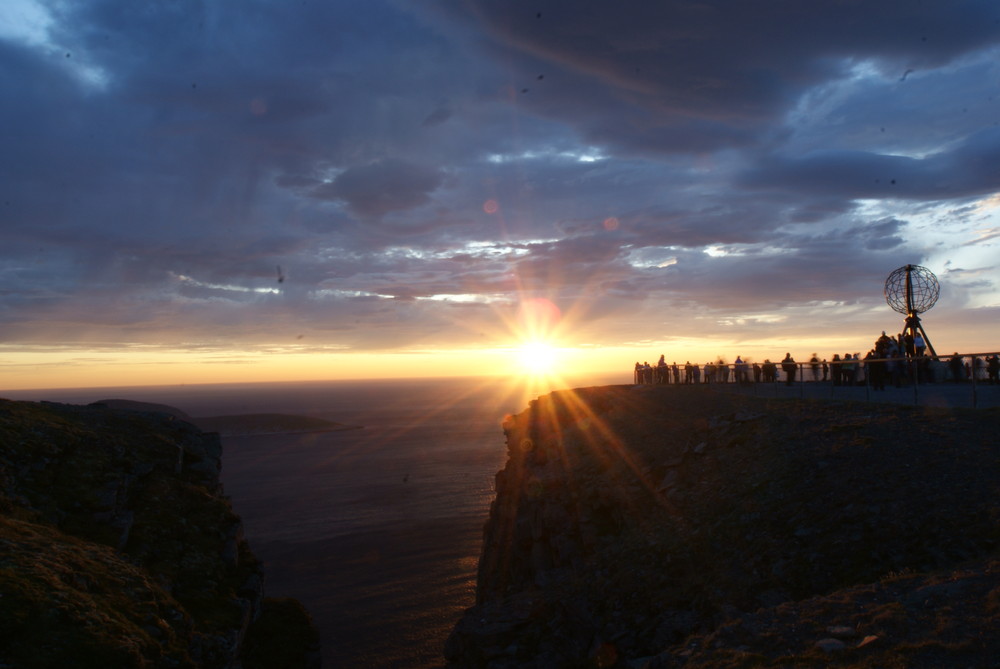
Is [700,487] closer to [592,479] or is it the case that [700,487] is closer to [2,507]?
[592,479]

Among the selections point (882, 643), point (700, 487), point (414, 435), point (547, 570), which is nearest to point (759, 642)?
point (882, 643)

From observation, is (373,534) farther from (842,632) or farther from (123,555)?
(842,632)

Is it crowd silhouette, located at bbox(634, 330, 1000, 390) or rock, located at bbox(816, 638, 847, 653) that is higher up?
crowd silhouette, located at bbox(634, 330, 1000, 390)

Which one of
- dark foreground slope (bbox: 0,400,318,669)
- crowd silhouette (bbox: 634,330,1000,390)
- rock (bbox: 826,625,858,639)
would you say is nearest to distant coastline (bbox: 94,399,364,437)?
crowd silhouette (bbox: 634,330,1000,390)

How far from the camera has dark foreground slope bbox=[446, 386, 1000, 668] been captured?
9.50 metres

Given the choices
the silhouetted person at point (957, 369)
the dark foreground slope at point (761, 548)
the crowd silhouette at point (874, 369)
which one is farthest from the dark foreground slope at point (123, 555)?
the silhouetted person at point (957, 369)

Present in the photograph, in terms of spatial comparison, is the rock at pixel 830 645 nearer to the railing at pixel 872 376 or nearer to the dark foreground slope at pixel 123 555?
the dark foreground slope at pixel 123 555

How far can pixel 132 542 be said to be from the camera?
15.4 m

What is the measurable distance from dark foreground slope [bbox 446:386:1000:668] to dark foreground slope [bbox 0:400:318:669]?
21.3 feet

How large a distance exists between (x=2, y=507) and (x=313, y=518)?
38.0 meters

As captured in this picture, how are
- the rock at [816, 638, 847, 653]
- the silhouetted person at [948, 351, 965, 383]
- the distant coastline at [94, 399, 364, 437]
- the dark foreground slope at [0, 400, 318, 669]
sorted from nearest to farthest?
the rock at [816, 638, 847, 653], the dark foreground slope at [0, 400, 318, 669], the silhouetted person at [948, 351, 965, 383], the distant coastline at [94, 399, 364, 437]

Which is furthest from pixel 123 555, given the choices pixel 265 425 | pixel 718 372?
pixel 265 425

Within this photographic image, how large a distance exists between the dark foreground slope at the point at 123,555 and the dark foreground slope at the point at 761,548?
256 inches

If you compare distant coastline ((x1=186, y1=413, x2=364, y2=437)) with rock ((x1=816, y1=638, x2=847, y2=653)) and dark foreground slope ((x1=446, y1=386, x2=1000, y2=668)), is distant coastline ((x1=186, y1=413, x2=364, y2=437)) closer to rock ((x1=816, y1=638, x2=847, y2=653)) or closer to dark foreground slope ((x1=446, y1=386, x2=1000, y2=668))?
dark foreground slope ((x1=446, y1=386, x2=1000, y2=668))
